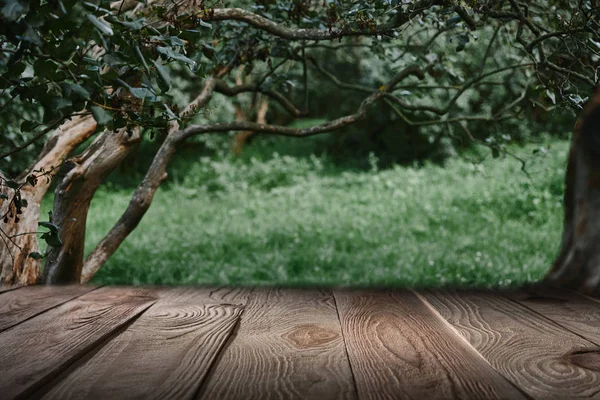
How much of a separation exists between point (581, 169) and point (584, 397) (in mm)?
1210

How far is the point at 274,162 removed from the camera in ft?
45.0

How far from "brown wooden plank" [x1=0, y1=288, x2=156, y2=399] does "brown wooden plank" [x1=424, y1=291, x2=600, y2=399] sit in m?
1.02

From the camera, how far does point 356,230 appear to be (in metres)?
8.09

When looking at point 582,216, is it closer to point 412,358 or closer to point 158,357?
point 412,358

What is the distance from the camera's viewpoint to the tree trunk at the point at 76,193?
10.8ft

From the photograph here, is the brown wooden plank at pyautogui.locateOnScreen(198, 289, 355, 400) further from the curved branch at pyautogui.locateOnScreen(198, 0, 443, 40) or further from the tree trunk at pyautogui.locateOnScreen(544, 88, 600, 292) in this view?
the curved branch at pyautogui.locateOnScreen(198, 0, 443, 40)

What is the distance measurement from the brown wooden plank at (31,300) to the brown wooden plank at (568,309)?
1.67 metres

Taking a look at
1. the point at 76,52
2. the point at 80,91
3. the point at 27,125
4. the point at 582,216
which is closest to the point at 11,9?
the point at 80,91

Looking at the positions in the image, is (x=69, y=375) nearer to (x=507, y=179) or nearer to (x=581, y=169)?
(x=581, y=169)

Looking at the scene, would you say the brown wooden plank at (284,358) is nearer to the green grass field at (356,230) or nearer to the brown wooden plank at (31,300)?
the brown wooden plank at (31,300)


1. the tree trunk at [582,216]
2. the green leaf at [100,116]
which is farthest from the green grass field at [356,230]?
the green leaf at [100,116]

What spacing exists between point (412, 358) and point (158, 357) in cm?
62

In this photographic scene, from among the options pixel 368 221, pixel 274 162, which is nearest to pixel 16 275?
pixel 368 221

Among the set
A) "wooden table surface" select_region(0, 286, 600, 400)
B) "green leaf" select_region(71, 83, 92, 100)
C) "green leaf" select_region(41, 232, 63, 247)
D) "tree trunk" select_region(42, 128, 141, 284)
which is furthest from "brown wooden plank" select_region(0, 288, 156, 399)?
"tree trunk" select_region(42, 128, 141, 284)
